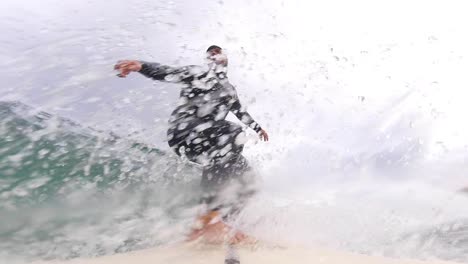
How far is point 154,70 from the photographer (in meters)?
4.26

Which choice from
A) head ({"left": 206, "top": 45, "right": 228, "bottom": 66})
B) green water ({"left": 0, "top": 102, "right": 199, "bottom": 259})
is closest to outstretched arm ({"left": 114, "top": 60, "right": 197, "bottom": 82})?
head ({"left": 206, "top": 45, "right": 228, "bottom": 66})

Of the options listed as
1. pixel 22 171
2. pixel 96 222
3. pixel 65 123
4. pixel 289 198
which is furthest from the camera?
pixel 65 123

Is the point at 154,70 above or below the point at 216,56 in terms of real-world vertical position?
below

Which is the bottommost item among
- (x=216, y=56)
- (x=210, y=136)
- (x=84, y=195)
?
(x=84, y=195)

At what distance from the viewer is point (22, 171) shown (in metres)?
5.13

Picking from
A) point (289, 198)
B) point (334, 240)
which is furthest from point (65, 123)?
point (334, 240)

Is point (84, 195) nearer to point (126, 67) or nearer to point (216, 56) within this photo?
point (126, 67)

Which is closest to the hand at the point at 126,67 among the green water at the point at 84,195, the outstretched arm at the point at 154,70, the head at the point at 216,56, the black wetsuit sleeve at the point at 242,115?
the outstretched arm at the point at 154,70

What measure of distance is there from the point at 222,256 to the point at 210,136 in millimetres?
989

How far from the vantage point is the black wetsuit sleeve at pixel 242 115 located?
468 centimetres

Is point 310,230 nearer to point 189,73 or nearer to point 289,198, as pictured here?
point 289,198

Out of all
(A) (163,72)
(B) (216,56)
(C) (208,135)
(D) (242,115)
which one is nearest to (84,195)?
(C) (208,135)

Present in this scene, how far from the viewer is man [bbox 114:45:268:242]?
14.5 ft

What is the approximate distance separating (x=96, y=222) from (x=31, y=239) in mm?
517
